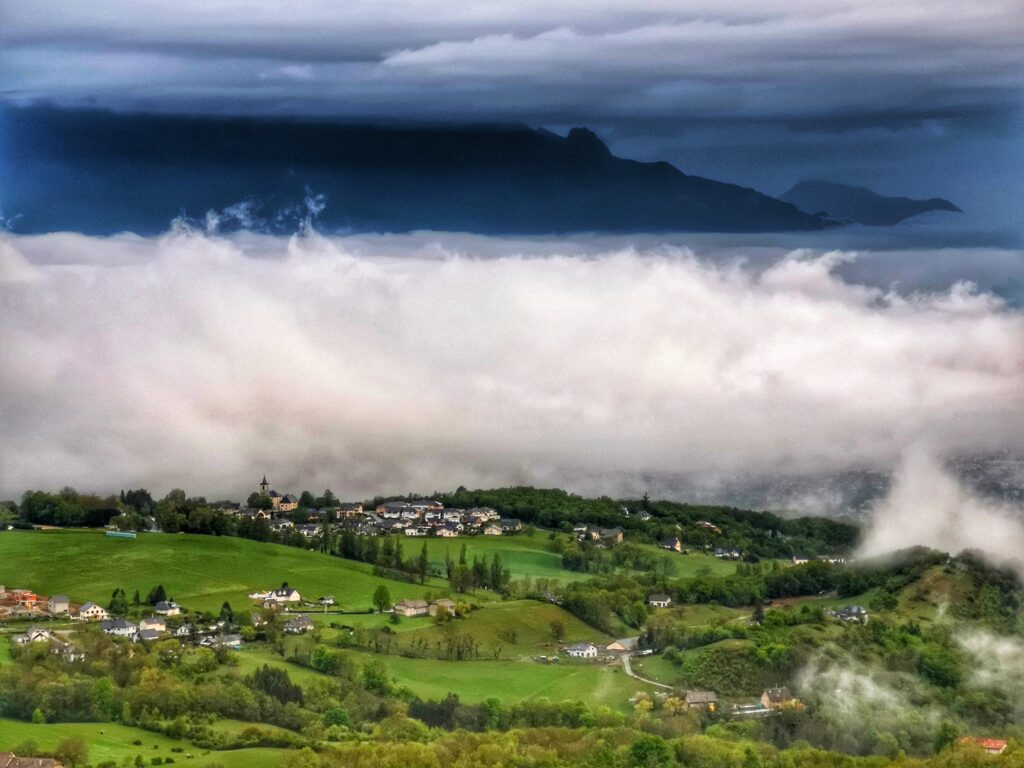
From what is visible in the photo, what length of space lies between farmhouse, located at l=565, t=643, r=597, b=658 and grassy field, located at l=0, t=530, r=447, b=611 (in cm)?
181

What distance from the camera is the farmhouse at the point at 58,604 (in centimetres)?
1677

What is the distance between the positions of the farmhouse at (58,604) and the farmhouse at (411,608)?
2.53m

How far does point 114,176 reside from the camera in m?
19.9

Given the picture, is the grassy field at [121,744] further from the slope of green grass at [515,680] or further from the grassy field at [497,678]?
the slope of green grass at [515,680]

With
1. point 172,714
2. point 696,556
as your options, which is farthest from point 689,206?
point 172,714

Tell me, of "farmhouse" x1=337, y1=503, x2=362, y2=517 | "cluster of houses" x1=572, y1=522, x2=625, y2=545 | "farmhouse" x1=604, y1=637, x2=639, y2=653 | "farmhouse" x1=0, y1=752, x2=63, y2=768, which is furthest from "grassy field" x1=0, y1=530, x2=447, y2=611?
"farmhouse" x1=0, y1=752, x2=63, y2=768

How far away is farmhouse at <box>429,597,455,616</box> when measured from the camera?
1736 centimetres

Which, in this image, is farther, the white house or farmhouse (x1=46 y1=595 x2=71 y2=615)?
the white house

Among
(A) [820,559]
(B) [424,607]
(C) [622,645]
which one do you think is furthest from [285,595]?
(A) [820,559]

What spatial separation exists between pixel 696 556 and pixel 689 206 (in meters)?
3.14

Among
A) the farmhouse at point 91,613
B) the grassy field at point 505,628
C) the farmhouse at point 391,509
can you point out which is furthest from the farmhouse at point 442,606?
the farmhouse at point 391,509

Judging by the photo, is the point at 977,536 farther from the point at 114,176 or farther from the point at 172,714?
the point at 114,176

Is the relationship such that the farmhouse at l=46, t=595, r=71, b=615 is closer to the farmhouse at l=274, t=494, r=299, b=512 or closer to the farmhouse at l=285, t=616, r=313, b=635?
the farmhouse at l=285, t=616, r=313, b=635

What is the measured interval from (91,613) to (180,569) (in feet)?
4.47
